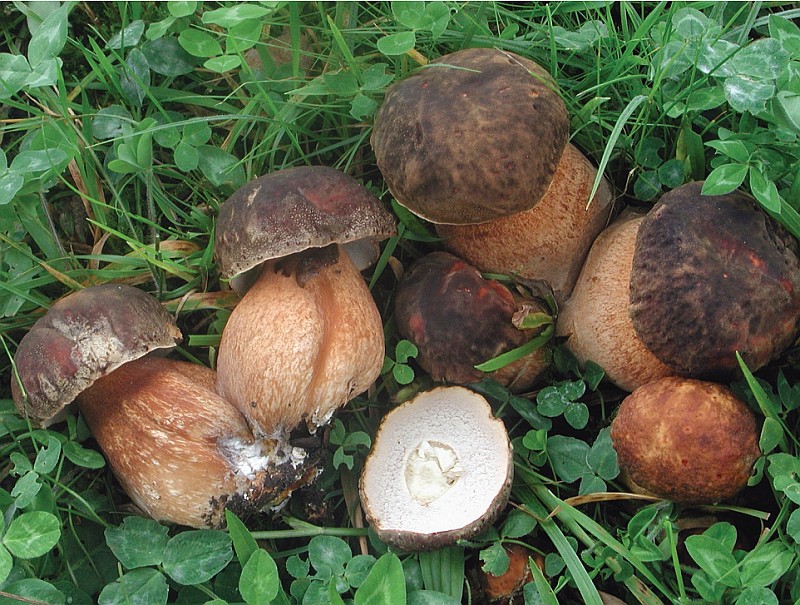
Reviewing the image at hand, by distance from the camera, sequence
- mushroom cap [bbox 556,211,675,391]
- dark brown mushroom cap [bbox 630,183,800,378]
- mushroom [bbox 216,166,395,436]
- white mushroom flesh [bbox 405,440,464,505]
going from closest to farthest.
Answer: dark brown mushroom cap [bbox 630,183,800,378]
mushroom [bbox 216,166,395,436]
mushroom cap [bbox 556,211,675,391]
white mushroom flesh [bbox 405,440,464,505]

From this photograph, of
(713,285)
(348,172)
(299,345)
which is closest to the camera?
(713,285)

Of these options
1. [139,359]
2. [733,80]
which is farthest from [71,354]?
[733,80]

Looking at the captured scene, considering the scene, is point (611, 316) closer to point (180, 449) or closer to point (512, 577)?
point (512, 577)

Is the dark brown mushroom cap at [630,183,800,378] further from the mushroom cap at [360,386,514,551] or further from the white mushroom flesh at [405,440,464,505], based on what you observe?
the white mushroom flesh at [405,440,464,505]

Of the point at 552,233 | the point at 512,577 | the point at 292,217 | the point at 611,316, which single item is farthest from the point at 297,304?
the point at 512,577

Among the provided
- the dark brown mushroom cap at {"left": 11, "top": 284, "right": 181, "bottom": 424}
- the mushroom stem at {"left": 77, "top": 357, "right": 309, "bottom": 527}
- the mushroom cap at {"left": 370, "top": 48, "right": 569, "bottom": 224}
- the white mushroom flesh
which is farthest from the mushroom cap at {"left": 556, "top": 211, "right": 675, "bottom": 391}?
the dark brown mushroom cap at {"left": 11, "top": 284, "right": 181, "bottom": 424}

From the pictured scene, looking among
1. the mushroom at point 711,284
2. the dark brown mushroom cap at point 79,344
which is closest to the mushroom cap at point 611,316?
the mushroom at point 711,284

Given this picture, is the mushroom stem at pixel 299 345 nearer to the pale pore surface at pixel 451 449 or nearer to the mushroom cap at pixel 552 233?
the pale pore surface at pixel 451 449
